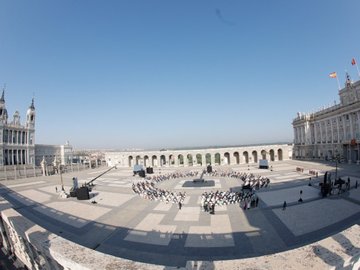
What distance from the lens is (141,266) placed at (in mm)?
4176

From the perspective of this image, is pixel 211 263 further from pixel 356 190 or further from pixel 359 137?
pixel 359 137

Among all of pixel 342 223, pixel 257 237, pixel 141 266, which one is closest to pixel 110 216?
pixel 257 237

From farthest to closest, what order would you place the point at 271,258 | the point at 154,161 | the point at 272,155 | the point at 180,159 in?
the point at 154,161 < the point at 180,159 < the point at 272,155 < the point at 271,258

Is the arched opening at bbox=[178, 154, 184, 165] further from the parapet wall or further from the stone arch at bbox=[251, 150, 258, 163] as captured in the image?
the parapet wall

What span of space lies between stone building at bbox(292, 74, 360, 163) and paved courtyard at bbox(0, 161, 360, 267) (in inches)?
1368

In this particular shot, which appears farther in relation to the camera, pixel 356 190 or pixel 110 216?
pixel 356 190

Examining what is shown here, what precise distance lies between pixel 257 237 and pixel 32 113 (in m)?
101

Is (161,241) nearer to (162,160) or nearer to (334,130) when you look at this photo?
(162,160)

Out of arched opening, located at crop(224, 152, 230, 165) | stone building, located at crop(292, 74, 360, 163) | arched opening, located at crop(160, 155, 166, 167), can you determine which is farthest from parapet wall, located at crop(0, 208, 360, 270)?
arched opening, located at crop(160, 155, 166, 167)

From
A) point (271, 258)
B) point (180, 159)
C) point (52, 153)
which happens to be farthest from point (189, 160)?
point (271, 258)

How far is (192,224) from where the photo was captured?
16.8m

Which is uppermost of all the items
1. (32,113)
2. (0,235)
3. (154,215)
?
(32,113)

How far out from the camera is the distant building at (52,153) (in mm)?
95562

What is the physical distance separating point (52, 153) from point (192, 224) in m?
108
